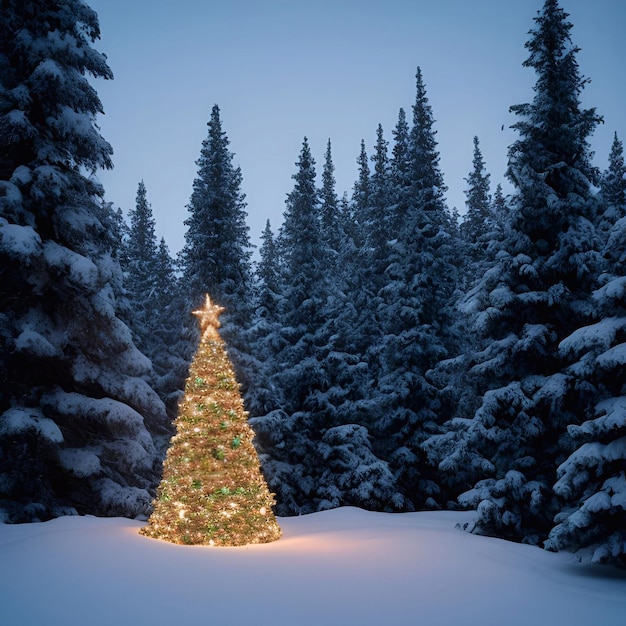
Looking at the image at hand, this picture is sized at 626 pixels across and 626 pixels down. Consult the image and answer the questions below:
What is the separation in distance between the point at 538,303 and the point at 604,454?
19.1ft

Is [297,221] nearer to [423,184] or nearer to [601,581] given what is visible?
[423,184]

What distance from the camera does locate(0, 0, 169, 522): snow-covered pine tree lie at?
37.5 feet

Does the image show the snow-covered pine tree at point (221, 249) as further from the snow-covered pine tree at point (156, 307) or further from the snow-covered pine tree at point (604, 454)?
the snow-covered pine tree at point (604, 454)

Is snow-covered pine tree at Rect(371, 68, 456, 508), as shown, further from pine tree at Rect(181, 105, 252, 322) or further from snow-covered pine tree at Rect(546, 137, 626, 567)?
snow-covered pine tree at Rect(546, 137, 626, 567)

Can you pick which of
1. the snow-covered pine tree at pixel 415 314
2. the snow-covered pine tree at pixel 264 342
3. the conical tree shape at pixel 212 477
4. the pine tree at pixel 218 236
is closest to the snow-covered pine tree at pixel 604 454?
the conical tree shape at pixel 212 477

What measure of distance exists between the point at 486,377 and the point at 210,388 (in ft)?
24.6

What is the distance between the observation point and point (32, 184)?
11891 mm

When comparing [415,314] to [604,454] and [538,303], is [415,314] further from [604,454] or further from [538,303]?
[604,454]

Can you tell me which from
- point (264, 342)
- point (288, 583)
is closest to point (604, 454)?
point (288, 583)

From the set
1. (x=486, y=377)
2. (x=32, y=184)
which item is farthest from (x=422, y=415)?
(x=32, y=184)

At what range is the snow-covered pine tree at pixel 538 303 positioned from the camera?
12.8m

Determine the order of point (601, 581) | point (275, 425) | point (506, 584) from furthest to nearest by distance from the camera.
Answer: point (275, 425), point (601, 581), point (506, 584)

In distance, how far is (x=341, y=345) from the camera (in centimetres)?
2328

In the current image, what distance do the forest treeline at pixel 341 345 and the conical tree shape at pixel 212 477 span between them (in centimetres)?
280
